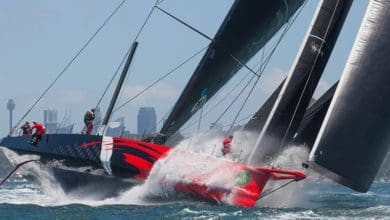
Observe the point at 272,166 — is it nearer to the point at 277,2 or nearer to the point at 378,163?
the point at 378,163

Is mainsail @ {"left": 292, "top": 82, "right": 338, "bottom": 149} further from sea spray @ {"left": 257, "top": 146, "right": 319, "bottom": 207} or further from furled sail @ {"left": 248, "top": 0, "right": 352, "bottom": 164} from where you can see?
furled sail @ {"left": 248, "top": 0, "right": 352, "bottom": 164}

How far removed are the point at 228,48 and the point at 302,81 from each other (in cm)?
234

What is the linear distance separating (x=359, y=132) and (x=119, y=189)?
5.12 metres

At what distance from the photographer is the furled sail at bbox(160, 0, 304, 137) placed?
20.6m

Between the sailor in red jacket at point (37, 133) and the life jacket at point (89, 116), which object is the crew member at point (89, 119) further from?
the sailor in red jacket at point (37, 133)

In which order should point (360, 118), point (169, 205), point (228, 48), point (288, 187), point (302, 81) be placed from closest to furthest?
point (360, 118) < point (169, 205) < point (302, 81) < point (228, 48) < point (288, 187)

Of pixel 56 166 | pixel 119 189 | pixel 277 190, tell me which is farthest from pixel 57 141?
pixel 277 190

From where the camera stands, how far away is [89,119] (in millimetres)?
20172

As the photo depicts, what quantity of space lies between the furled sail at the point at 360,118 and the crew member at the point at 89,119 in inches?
205

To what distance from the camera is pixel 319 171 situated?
17.7 m

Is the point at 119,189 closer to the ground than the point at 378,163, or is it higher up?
closer to the ground

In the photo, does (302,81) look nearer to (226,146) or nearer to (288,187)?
(226,146)

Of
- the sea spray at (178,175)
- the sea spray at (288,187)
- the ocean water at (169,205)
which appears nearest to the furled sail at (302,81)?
the sea spray at (288,187)

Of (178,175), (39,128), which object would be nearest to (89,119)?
(39,128)
